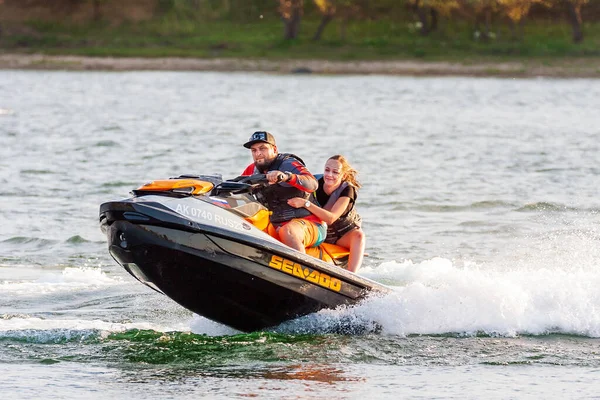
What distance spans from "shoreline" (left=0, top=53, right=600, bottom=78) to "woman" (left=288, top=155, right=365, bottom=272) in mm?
40901

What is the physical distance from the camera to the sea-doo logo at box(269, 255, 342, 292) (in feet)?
28.6

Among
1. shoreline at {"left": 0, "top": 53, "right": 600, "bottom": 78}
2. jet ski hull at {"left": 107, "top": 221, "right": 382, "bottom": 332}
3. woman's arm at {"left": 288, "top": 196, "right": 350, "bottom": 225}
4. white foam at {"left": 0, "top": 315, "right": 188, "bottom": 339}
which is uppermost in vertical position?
woman's arm at {"left": 288, "top": 196, "right": 350, "bottom": 225}

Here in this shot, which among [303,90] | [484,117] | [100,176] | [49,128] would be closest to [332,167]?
[100,176]

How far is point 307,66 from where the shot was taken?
50.9m

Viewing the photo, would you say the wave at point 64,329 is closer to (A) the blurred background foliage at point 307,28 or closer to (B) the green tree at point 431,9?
(A) the blurred background foliage at point 307,28

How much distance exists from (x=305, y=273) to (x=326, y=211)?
0.56 metres

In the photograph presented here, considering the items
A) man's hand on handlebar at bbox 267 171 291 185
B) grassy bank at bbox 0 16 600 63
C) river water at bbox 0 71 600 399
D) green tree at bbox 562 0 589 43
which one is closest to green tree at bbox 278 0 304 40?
grassy bank at bbox 0 16 600 63

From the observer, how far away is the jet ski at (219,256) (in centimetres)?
838

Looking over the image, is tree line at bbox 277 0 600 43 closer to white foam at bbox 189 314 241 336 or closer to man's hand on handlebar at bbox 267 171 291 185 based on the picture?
white foam at bbox 189 314 241 336

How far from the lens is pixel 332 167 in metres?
9.34

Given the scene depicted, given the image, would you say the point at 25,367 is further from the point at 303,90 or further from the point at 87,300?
the point at 303,90

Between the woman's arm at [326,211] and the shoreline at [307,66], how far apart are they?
41.1m

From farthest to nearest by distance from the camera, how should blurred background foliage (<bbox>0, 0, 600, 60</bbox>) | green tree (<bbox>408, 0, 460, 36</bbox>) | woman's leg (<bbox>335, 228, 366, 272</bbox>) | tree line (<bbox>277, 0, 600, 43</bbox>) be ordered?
green tree (<bbox>408, 0, 460, 36</bbox>)
tree line (<bbox>277, 0, 600, 43</bbox>)
blurred background foliage (<bbox>0, 0, 600, 60</bbox>)
woman's leg (<bbox>335, 228, 366, 272</bbox>)

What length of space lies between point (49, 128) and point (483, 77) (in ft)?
83.2
